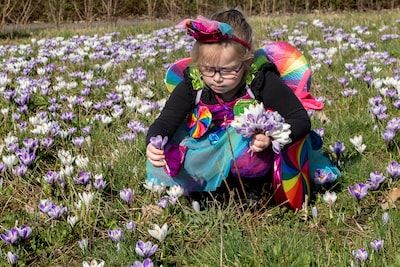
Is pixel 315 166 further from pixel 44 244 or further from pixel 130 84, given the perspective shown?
pixel 130 84

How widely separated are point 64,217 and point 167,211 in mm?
468

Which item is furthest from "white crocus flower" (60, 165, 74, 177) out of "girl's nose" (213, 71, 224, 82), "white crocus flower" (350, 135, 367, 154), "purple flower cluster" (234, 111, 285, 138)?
"white crocus flower" (350, 135, 367, 154)

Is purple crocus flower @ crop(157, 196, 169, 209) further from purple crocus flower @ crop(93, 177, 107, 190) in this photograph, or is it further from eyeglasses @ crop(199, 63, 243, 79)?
eyeglasses @ crop(199, 63, 243, 79)

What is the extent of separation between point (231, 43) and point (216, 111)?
0.39 m

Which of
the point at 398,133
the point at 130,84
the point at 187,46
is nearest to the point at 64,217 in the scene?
the point at 398,133

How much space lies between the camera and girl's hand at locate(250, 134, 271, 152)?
7.91 ft

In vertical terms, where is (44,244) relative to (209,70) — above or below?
below

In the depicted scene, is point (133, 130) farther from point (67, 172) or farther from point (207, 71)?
point (207, 71)

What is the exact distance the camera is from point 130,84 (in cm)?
557

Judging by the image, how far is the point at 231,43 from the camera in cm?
276

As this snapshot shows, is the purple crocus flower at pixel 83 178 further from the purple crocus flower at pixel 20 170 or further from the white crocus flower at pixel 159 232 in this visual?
the white crocus flower at pixel 159 232

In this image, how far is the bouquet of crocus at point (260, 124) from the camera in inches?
91.3

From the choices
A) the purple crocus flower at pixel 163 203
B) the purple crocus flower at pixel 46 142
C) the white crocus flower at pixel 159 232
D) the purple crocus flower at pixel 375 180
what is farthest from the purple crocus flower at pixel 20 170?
the purple crocus flower at pixel 375 180

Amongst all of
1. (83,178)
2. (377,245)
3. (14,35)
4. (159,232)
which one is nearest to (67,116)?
(83,178)
